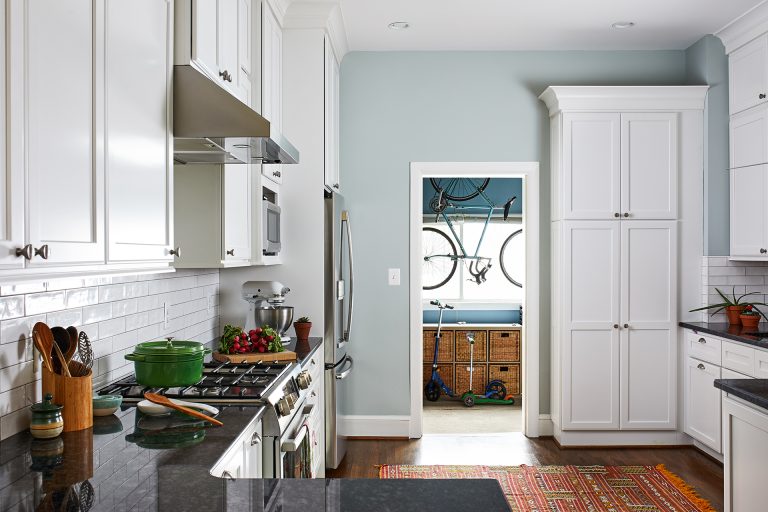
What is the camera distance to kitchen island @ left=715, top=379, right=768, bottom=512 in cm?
215

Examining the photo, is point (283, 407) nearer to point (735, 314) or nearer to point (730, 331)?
point (730, 331)

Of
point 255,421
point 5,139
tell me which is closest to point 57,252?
point 5,139

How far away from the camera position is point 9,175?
1.15 metres

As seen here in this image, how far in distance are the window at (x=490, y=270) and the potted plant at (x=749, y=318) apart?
9.29ft

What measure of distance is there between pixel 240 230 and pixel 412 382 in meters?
2.24

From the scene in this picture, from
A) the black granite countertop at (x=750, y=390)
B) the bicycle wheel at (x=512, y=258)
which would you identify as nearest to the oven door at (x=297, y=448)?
the black granite countertop at (x=750, y=390)

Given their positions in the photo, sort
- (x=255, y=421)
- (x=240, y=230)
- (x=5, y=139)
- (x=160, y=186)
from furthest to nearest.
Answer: (x=240, y=230) < (x=255, y=421) < (x=160, y=186) < (x=5, y=139)

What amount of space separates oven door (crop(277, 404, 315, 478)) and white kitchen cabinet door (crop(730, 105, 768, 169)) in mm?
3252

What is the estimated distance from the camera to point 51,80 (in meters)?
1.29

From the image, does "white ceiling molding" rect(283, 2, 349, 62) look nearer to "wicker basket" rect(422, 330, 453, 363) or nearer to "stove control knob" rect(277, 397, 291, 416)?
"stove control knob" rect(277, 397, 291, 416)

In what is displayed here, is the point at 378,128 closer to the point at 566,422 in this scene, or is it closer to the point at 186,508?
the point at 566,422

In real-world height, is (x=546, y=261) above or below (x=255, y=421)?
above

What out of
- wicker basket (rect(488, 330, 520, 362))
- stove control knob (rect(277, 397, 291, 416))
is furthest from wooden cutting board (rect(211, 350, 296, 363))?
wicker basket (rect(488, 330, 520, 362))

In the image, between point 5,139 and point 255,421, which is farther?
point 255,421
